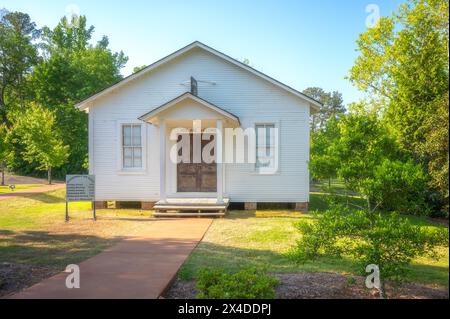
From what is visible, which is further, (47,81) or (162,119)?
(47,81)

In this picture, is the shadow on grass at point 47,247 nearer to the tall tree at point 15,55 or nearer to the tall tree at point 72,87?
the tall tree at point 72,87

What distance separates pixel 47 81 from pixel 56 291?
38.3m

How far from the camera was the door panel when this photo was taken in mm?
14688

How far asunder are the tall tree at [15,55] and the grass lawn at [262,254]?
108ft

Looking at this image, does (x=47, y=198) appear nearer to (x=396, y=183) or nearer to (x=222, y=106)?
(x=222, y=106)

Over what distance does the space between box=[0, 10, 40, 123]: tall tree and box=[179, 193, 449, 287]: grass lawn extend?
108ft

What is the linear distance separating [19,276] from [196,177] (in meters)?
9.28

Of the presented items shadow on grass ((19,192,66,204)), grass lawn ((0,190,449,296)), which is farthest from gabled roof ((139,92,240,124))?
shadow on grass ((19,192,66,204))

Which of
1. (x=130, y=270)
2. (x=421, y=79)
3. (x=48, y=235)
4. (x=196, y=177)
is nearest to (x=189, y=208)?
(x=196, y=177)

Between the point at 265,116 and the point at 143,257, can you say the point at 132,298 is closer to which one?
the point at 143,257

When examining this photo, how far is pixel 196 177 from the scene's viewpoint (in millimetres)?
14719

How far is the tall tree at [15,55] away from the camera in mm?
33594

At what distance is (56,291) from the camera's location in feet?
16.2

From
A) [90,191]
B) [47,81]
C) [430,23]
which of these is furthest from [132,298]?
[47,81]
